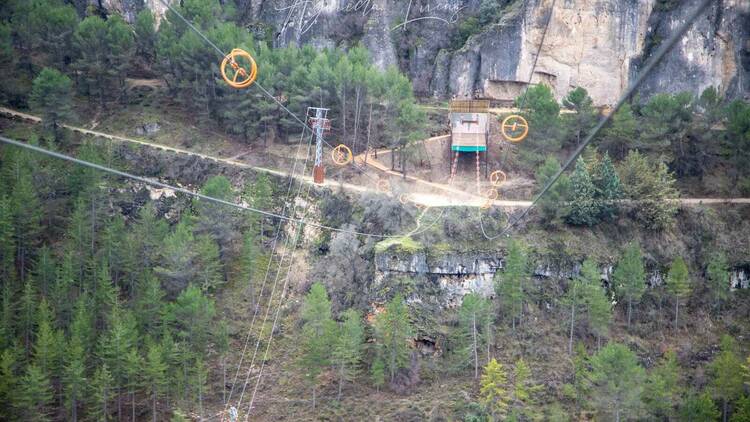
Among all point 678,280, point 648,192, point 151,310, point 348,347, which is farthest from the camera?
point 648,192

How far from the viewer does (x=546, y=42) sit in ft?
195

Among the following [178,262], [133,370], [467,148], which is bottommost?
[133,370]

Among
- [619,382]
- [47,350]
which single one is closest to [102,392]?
[47,350]

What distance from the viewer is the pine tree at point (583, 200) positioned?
48094 mm

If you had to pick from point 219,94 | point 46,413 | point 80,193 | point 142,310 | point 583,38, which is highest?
point 583,38

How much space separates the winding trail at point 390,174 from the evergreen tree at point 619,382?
1162 cm

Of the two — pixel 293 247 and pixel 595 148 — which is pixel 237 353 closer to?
pixel 293 247

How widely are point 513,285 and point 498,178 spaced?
33.0 ft

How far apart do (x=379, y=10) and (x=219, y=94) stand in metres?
12.4

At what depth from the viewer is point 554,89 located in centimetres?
5950

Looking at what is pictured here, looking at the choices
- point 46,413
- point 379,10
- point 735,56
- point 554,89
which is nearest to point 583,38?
point 554,89

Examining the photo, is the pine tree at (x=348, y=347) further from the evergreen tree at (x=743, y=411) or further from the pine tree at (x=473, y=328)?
the evergreen tree at (x=743, y=411)

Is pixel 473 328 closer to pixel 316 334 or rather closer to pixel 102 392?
pixel 316 334

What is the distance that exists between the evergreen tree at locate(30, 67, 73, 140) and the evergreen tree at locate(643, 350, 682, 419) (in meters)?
30.1
